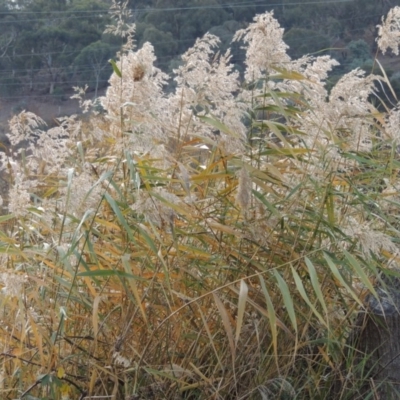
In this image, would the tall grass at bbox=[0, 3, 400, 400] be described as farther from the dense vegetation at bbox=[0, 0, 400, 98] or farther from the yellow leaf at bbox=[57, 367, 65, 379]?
the dense vegetation at bbox=[0, 0, 400, 98]

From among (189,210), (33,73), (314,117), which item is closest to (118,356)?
(189,210)

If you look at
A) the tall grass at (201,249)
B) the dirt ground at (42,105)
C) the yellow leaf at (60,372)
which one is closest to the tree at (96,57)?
the dirt ground at (42,105)

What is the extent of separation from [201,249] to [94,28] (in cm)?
3260

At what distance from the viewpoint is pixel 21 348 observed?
2.20m

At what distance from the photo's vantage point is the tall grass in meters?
2.19

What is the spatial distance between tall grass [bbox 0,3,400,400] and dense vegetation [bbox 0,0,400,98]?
30.4 meters

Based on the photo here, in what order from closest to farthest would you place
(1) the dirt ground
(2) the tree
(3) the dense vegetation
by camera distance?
(2) the tree → (1) the dirt ground → (3) the dense vegetation

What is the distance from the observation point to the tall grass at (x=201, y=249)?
7.20 ft

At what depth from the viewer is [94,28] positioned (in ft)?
111

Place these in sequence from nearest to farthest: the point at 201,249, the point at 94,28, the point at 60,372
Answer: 1. the point at 60,372
2. the point at 201,249
3. the point at 94,28

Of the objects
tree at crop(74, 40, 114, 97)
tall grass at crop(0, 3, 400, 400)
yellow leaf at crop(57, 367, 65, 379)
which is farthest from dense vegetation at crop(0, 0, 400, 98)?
yellow leaf at crop(57, 367, 65, 379)

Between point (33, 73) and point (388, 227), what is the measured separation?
33950 millimetres

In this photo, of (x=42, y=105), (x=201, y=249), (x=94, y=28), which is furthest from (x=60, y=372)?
(x=94, y=28)

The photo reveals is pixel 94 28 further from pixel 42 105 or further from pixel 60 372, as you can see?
pixel 60 372
